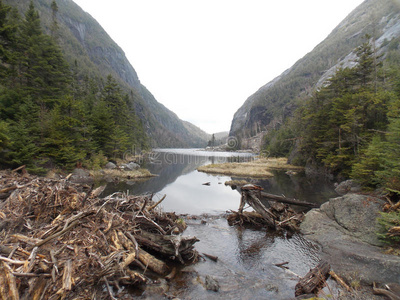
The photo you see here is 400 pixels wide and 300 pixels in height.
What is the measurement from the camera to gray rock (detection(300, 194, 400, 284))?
7078 millimetres

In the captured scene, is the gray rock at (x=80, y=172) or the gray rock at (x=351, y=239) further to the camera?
the gray rock at (x=80, y=172)

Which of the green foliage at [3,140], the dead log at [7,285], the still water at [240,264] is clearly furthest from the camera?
the green foliage at [3,140]

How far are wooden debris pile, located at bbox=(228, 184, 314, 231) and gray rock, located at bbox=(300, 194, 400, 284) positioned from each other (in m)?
0.83

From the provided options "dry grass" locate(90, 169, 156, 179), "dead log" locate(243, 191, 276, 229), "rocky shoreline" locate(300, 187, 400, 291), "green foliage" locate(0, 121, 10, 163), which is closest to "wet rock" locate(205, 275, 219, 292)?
"rocky shoreline" locate(300, 187, 400, 291)

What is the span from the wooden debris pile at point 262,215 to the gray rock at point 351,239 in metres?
0.83

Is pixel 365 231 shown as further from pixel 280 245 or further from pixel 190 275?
pixel 190 275

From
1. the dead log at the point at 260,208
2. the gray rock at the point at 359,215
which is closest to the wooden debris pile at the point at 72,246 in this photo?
the dead log at the point at 260,208

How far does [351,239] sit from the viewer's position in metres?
9.97

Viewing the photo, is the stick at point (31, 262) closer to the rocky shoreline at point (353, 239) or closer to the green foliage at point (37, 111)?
the rocky shoreline at point (353, 239)

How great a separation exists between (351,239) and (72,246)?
12.4 metres

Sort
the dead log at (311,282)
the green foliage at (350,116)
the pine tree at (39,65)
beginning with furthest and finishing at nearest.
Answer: the pine tree at (39,65)
the green foliage at (350,116)
the dead log at (311,282)

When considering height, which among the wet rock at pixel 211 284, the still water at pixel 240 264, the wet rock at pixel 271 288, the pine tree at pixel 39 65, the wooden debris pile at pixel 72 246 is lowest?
the still water at pixel 240 264

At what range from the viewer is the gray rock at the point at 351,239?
7078mm

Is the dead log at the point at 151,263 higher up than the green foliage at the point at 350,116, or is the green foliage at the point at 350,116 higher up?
the green foliage at the point at 350,116
